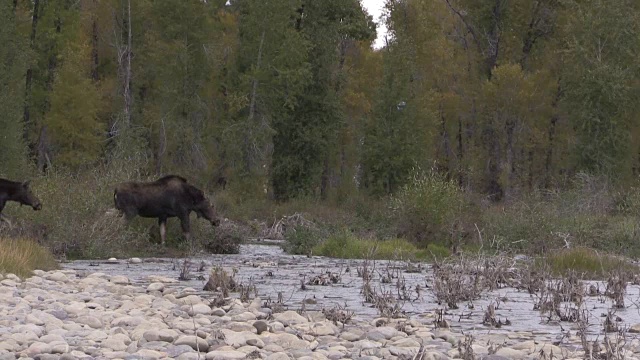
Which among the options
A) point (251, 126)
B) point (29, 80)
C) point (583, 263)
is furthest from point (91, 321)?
point (29, 80)

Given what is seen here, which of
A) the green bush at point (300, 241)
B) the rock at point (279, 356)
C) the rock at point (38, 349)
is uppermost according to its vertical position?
the green bush at point (300, 241)

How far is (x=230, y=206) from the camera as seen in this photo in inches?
1465

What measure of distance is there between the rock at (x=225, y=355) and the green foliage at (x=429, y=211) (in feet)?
55.7

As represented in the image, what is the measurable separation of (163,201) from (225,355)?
47.9ft

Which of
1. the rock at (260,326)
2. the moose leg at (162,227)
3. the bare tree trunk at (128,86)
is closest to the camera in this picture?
the rock at (260,326)

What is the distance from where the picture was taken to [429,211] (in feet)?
88.2

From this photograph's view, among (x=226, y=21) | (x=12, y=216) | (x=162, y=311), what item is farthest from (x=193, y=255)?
(x=226, y=21)

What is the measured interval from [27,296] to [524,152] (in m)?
46.0

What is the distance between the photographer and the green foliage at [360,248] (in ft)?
79.9

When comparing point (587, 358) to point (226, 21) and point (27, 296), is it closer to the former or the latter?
point (27, 296)

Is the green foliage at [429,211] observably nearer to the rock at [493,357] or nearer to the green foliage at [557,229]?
the green foliage at [557,229]

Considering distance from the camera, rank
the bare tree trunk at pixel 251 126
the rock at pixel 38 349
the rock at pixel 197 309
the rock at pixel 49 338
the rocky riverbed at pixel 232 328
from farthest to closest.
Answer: the bare tree trunk at pixel 251 126 → the rock at pixel 197 309 → the rock at pixel 49 338 → the rocky riverbed at pixel 232 328 → the rock at pixel 38 349

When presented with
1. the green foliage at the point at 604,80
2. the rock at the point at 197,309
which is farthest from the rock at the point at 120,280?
the green foliage at the point at 604,80

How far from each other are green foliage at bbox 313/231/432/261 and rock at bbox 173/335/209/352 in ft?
46.8
